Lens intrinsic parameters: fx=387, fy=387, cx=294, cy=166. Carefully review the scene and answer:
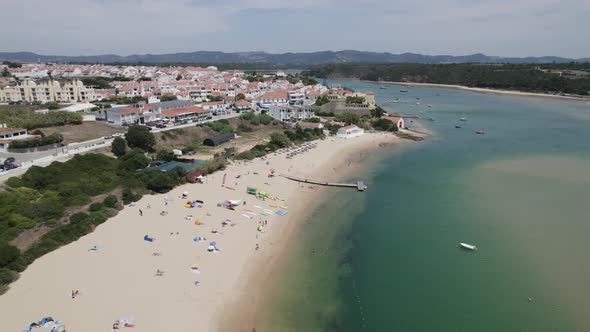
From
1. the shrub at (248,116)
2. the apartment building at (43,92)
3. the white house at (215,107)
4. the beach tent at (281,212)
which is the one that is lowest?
the beach tent at (281,212)

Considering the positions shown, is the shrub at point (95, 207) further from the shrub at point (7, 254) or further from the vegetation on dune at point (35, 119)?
the vegetation on dune at point (35, 119)

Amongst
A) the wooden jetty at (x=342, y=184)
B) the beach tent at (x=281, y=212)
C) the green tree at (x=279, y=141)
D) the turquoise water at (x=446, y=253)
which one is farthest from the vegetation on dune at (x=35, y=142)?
the turquoise water at (x=446, y=253)

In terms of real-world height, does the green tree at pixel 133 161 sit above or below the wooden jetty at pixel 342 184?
above

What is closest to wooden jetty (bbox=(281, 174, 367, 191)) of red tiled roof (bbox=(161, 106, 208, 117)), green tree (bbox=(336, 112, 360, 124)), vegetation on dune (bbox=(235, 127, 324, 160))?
vegetation on dune (bbox=(235, 127, 324, 160))

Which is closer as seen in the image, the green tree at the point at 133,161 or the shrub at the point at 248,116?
the green tree at the point at 133,161

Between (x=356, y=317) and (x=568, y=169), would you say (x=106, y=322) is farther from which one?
(x=568, y=169)
